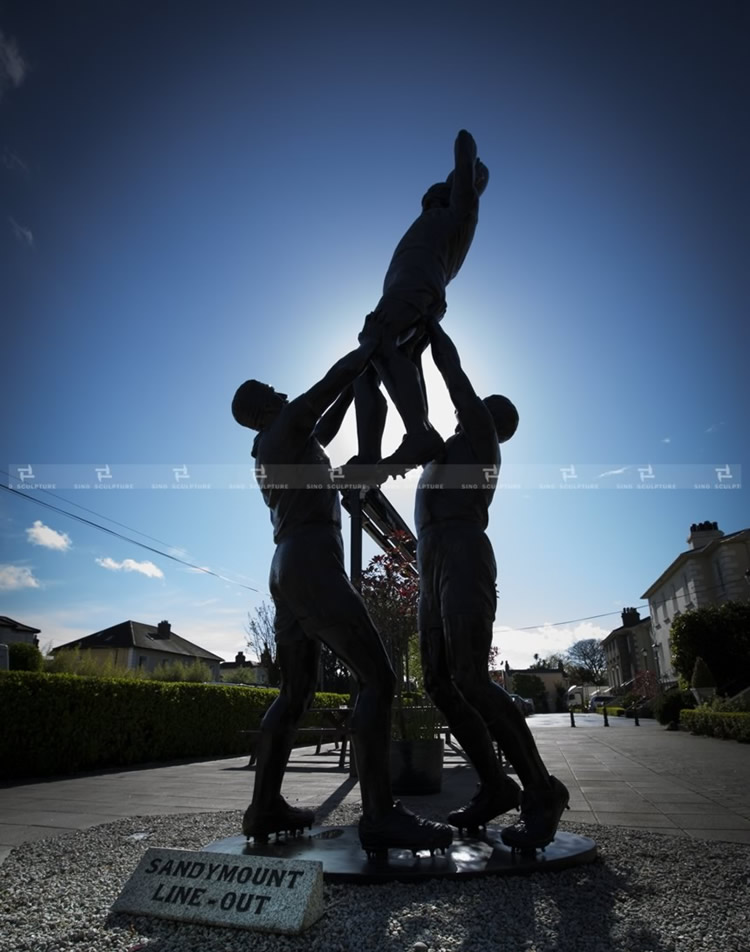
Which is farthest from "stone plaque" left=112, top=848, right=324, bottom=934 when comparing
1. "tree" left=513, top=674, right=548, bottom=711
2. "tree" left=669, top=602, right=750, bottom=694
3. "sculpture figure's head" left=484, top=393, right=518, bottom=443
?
"tree" left=513, top=674, right=548, bottom=711

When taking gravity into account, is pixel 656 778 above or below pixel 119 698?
below

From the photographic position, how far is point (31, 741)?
989cm

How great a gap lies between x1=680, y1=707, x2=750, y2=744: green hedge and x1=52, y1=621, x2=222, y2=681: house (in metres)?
28.2

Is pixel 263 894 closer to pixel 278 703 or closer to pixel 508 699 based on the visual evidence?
pixel 278 703

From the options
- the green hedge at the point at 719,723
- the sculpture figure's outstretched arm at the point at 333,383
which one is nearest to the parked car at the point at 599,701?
the green hedge at the point at 719,723

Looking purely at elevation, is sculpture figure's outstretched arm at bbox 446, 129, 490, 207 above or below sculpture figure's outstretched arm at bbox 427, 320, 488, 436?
above

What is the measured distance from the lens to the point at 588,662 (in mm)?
89688

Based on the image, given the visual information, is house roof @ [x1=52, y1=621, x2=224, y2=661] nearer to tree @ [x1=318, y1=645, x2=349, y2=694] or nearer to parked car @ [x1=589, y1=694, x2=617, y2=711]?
tree @ [x1=318, y1=645, x2=349, y2=694]

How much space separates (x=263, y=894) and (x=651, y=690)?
46.1 meters

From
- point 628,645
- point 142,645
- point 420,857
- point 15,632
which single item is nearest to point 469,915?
point 420,857

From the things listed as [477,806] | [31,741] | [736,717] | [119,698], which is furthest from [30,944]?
[736,717]

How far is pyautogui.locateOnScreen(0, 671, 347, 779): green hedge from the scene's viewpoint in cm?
975

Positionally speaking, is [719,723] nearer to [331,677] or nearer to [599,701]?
[331,677]

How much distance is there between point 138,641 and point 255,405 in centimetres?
4278
